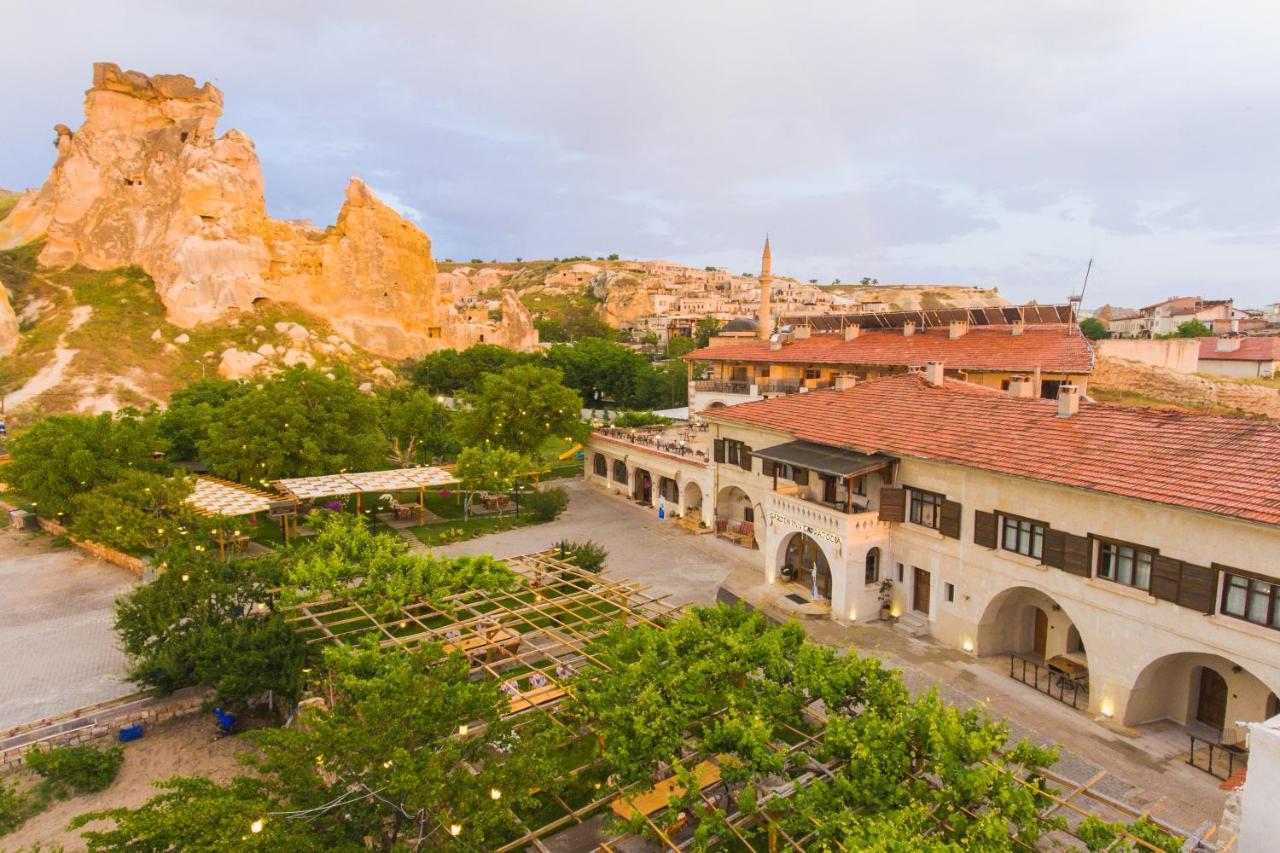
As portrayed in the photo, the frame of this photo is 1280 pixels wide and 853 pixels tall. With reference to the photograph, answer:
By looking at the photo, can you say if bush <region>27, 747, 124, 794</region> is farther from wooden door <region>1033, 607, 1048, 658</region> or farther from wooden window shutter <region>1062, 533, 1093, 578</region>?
wooden door <region>1033, 607, 1048, 658</region>

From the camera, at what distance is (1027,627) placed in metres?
21.2

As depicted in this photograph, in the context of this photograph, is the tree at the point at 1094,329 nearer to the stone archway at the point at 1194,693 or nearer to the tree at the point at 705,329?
the tree at the point at 705,329

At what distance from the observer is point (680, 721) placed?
12648 mm

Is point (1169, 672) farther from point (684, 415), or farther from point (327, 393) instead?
point (684, 415)

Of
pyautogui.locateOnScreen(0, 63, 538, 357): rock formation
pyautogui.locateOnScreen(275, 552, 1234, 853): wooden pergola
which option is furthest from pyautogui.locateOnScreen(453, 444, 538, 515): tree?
pyautogui.locateOnScreen(0, 63, 538, 357): rock formation

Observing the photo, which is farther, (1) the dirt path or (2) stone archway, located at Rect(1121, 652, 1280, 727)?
(1) the dirt path

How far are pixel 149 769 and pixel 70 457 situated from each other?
74.6 feet

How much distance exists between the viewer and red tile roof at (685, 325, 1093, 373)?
33.3 metres

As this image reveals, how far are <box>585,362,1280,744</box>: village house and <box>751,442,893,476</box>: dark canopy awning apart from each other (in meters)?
0.10

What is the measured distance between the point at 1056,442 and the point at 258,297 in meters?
79.3

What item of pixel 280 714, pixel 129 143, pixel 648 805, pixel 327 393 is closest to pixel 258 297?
pixel 129 143

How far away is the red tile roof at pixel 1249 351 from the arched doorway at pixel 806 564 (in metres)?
43.2

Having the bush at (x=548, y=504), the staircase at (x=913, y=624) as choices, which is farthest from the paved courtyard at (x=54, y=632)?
the staircase at (x=913, y=624)

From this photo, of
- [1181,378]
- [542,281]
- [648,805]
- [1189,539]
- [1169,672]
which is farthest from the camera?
[542,281]
